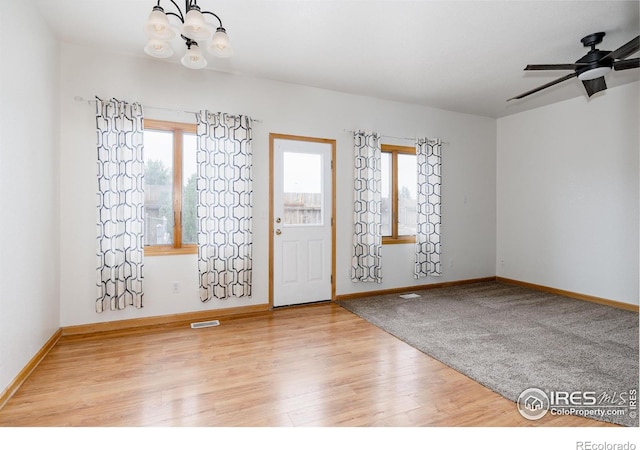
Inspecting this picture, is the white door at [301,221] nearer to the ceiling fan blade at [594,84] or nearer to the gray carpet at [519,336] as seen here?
the gray carpet at [519,336]

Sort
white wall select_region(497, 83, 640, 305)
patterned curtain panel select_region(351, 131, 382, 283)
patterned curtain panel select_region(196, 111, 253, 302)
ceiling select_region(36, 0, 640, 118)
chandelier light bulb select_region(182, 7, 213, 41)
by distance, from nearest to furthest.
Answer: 1. chandelier light bulb select_region(182, 7, 213, 41)
2. ceiling select_region(36, 0, 640, 118)
3. patterned curtain panel select_region(196, 111, 253, 302)
4. white wall select_region(497, 83, 640, 305)
5. patterned curtain panel select_region(351, 131, 382, 283)

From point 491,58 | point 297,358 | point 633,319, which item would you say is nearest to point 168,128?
point 297,358

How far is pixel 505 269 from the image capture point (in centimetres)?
574

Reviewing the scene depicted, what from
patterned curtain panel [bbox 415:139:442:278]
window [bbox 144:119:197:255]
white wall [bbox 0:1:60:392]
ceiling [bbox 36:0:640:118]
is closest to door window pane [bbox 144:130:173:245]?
window [bbox 144:119:197:255]

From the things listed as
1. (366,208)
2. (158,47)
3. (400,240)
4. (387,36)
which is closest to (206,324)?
(366,208)

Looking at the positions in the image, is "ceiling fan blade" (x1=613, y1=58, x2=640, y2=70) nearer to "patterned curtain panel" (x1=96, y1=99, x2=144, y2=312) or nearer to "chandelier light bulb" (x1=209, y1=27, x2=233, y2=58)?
"chandelier light bulb" (x1=209, y1=27, x2=233, y2=58)

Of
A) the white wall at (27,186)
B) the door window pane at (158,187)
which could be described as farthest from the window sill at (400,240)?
the white wall at (27,186)

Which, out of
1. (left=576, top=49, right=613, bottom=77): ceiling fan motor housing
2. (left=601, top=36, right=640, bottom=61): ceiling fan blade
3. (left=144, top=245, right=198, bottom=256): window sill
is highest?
(left=576, top=49, right=613, bottom=77): ceiling fan motor housing

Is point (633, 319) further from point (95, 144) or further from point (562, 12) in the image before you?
point (95, 144)

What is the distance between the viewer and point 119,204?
333 centimetres

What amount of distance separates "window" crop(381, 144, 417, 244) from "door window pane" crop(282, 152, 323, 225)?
113cm

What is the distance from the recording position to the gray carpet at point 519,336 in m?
A: 2.36

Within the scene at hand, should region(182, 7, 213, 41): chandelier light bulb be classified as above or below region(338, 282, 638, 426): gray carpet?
above

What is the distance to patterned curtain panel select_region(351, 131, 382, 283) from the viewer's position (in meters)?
4.58
